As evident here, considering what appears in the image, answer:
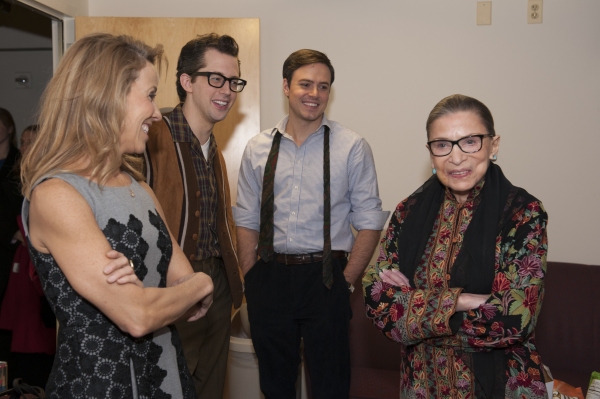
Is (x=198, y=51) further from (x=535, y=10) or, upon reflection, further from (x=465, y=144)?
(x=535, y=10)

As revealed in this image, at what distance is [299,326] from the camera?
9.62ft

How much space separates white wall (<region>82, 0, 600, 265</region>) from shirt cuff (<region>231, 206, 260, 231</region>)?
3.67 ft

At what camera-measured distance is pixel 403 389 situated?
6.54ft

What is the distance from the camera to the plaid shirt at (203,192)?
2.56 metres

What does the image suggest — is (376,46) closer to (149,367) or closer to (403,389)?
(403,389)

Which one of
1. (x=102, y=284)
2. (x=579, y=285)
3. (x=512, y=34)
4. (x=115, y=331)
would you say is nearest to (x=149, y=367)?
(x=115, y=331)

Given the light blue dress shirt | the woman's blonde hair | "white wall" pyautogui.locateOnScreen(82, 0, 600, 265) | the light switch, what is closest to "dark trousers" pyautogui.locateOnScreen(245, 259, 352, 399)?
the light blue dress shirt

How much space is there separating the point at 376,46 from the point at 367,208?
1.42 m

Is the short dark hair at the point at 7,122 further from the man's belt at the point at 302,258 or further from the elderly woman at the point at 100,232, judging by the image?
the elderly woman at the point at 100,232

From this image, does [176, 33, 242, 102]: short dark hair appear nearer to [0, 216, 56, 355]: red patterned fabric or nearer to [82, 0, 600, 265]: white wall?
[82, 0, 600, 265]: white wall

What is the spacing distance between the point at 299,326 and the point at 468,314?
129 cm

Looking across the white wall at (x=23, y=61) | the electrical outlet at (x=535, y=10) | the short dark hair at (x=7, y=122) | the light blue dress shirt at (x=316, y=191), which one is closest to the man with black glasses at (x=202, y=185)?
the light blue dress shirt at (x=316, y=191)

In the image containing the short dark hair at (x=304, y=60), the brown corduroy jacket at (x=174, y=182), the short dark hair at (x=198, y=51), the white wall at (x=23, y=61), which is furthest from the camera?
the white wall at (x=23, y=61)

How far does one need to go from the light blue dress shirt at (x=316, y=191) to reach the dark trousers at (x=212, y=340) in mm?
420
